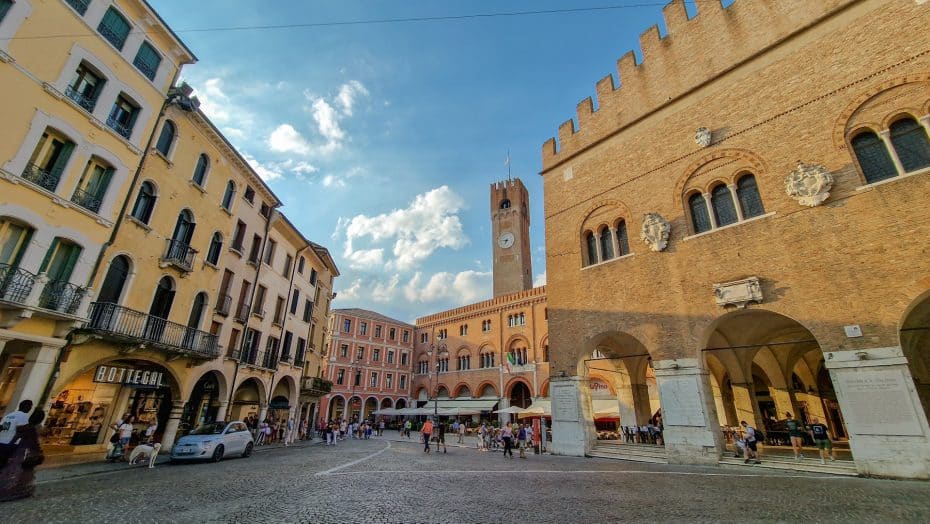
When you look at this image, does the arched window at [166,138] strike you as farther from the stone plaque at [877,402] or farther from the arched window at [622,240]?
the stone plaque at [877,402]

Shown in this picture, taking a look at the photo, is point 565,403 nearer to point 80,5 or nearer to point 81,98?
point 81,98

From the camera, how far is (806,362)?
61.3ft

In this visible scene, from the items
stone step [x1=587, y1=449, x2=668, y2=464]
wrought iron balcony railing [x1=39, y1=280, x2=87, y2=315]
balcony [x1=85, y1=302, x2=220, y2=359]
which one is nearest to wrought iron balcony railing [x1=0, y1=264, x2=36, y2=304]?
wrought iron balcony railing [x1=39, y1=280, x2=87, y2=315]

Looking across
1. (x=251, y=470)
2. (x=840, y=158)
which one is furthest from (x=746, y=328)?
(x=251, y=470)

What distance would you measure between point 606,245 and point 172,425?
741 inches

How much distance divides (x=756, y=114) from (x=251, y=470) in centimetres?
1966

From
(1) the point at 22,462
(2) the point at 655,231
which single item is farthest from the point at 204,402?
(2) the point at 655,231

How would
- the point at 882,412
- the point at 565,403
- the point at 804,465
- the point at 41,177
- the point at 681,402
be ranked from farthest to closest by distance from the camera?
the point at 565,403 < the point at 681,402 < the point at 804,465 < the point at 41,177 < the point at 882,412

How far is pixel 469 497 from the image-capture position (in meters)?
7.44

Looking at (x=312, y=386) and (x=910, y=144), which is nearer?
(x=910, y=144)

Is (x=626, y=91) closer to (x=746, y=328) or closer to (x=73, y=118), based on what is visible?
(x=746, y=328)

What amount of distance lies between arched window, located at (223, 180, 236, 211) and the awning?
23.8 m

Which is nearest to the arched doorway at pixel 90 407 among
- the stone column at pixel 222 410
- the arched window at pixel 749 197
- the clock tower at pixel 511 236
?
the stone column at pixel 222 410

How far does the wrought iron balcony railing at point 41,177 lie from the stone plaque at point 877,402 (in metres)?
21.7
